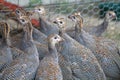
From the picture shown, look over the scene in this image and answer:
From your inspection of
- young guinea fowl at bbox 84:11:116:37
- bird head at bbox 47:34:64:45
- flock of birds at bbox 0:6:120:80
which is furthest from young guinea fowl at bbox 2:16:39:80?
young guinea fowl at bbox 84:11:116:37

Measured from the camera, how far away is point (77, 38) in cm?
564

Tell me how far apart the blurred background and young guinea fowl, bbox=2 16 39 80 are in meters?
1.48

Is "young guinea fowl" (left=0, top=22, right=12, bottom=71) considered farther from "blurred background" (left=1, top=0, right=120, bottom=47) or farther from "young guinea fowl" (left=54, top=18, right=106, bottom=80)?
"blurred background" (left=1, top=0, right=120, bottom=47)

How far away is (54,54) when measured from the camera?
4.88 metres

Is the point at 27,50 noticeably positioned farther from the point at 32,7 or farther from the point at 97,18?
the point at 97,18

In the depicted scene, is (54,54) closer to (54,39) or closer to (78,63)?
(54,39)

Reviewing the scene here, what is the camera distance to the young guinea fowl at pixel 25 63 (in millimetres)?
4547

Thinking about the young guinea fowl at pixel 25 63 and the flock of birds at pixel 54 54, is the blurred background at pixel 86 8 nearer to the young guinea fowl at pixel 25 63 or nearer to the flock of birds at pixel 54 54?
the flock of birds at pixel 54 54

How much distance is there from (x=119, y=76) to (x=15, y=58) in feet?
4.62

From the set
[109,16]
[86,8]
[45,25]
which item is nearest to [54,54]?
[45,25]

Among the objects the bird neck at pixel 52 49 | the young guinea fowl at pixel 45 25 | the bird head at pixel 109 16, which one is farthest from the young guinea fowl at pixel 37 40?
the bird head at pixel 109 16

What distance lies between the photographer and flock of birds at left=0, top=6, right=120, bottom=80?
4641mm

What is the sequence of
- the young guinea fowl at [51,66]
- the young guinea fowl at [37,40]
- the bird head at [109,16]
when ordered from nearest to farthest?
the young guinea fowl at [51,66], the young guinea fowl at [37,40], the bird head at [109,16]

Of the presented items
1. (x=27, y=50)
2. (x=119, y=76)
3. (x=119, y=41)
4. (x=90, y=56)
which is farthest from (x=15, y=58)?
(x=119, y=41)
